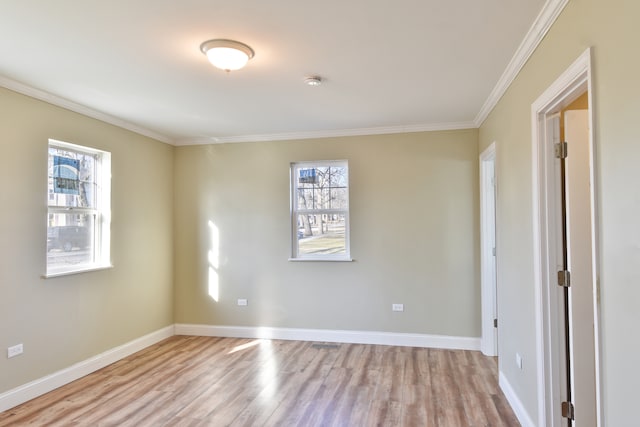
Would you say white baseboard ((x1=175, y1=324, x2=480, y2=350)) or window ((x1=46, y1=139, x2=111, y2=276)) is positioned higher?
window ((x1=46, y1=139, x2=111, y2=276))

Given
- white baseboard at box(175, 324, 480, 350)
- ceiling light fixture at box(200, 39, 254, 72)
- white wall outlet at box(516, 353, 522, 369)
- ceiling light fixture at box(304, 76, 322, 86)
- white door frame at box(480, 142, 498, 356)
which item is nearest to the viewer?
ceiling light fixture at box(200, 39, 254, 72)

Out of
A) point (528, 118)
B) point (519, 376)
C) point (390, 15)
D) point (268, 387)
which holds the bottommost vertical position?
point (268, 387)

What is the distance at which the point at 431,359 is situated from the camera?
13.0ft

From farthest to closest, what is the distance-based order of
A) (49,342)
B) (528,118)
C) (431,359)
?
(431,359)
(49,342)
(528,118)

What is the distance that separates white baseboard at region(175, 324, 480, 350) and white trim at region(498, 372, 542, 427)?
973 millimetres

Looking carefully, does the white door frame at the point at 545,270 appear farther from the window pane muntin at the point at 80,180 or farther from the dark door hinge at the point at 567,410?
the window pane muntin at the point at 80,180

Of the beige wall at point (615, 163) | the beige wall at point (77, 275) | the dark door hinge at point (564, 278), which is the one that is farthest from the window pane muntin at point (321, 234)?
the beige wall at point (615, 163)

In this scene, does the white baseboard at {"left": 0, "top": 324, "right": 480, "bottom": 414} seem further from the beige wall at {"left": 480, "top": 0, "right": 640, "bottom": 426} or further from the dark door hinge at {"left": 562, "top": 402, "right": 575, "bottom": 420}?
the beige wall at {"left": 480, "top": 0, "right": 640, "bottom": 426}

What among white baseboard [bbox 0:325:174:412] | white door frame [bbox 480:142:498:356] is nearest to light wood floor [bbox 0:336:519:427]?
white baseboard [bbox 0:325:174:412]

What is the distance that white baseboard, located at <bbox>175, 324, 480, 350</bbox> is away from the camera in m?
4.29

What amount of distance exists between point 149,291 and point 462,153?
4.12 metres

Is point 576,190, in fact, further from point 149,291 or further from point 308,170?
point 149,291

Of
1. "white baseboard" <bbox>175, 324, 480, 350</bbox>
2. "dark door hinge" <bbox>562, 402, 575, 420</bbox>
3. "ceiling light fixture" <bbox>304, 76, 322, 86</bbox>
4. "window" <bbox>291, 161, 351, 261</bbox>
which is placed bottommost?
"white baseboard" <bbox>175, 324, 480, 350</bbox>

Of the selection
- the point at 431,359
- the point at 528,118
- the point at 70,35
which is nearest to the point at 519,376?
the point at 431,359
